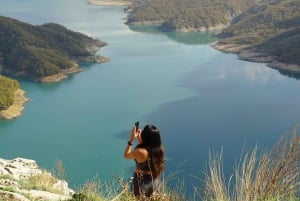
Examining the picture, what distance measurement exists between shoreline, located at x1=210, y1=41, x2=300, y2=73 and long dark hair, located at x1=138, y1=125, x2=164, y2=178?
183 ft

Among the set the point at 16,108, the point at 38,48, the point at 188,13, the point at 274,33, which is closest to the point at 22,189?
the point at 16,108

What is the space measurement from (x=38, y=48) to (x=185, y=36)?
31.9 metres

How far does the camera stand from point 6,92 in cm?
4447

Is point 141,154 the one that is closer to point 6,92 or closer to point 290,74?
point 6,92

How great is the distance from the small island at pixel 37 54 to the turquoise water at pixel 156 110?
1.76 meters

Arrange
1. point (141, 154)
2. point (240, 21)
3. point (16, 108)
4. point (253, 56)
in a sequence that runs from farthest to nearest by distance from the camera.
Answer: point (240, 21)
point (253, 56)
point (16, 108)
point (141, 154)

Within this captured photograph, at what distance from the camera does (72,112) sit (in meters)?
42.0

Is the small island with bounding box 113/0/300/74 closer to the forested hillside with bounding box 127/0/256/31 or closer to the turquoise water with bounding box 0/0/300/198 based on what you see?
the forested hillside with bounding box 127/0/256/31

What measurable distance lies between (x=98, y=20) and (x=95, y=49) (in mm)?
33034

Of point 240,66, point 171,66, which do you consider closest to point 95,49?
point 171,66

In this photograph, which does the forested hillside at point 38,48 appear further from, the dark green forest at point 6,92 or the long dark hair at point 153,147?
the long dark hair at point 153,147

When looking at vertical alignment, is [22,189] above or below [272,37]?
above

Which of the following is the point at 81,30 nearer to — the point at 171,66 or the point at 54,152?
the point at 171,66

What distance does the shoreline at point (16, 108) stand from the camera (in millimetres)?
41062
